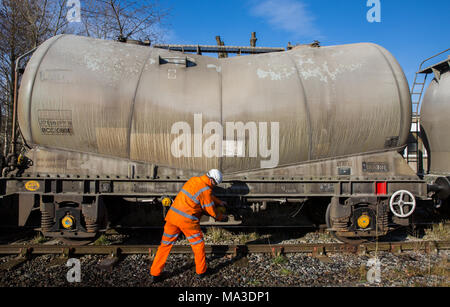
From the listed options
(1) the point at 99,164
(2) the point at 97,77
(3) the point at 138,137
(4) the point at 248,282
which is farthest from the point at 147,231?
(2) the point at 97,77

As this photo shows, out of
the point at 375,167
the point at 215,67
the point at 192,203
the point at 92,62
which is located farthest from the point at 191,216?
the point at 375,167

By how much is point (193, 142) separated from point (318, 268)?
3.33m

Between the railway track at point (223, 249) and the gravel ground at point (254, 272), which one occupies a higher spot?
the railway track at point (223, 249)

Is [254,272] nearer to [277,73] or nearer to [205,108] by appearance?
[205,108]

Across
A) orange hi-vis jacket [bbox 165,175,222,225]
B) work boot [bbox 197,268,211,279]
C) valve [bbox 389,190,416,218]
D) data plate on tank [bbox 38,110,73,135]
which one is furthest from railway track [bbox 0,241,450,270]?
data plate on tank [bbox 38,110,73,135]

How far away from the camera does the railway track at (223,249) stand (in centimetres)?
489

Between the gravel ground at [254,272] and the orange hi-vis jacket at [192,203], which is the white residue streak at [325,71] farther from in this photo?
the gravel ground at [254,272]

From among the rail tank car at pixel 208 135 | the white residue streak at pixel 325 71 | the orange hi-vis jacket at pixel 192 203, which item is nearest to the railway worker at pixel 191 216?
the orange hi-vis jacket at pixel 192 203

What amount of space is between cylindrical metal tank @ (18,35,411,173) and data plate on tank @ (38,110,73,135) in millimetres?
19

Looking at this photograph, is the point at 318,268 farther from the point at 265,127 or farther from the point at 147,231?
the point at 147,231

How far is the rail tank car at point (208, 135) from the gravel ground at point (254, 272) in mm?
639

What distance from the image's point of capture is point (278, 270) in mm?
4449

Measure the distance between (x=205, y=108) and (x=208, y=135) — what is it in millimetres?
520

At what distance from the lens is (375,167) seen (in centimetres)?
505
